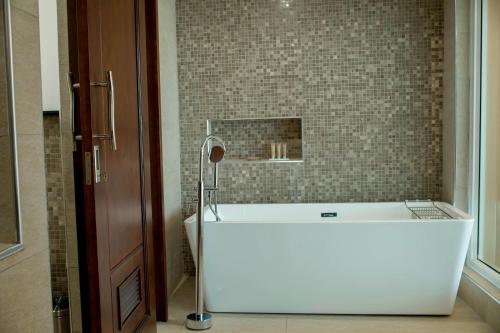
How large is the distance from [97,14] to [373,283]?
239 cm

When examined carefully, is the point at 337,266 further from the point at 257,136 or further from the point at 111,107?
the point at 111,107

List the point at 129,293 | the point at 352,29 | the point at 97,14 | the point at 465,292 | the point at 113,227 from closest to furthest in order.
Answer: the point at 97,14
the point at 113,227
the point at 129,293
the point at 465,292
the point at 352,29

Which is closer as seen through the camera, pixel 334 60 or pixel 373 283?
pixel 373 283

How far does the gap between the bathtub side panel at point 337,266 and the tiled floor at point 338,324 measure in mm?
57

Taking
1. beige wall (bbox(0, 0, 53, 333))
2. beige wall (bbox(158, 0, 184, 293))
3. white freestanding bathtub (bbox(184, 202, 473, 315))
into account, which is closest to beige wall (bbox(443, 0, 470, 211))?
white freestanding bathtub (bbox(184, 202, 473, 315))

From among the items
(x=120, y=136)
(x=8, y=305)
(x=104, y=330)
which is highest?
(x=120, y=136)

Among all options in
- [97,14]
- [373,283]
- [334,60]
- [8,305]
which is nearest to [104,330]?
[8,305]

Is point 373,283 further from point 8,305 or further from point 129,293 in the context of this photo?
point 8,305

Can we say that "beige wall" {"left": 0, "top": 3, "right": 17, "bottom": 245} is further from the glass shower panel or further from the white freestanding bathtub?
the glass shower panel

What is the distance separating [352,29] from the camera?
14.5 ft

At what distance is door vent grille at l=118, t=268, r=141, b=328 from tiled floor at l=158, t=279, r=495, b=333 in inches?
29.4

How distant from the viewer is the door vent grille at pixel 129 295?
2.59 metres

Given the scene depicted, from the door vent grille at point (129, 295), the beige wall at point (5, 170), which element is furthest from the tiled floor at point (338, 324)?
the beige wall at point (5, 170)

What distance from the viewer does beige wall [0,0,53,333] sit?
1719mm
